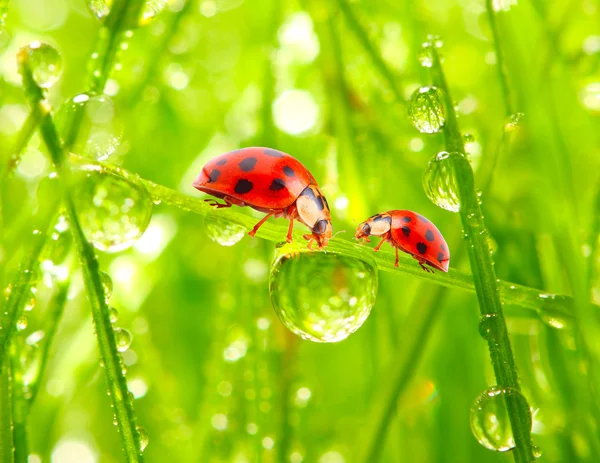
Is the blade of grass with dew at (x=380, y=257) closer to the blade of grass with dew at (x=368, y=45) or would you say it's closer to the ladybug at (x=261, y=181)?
the ladybug at (x=261, y=181)

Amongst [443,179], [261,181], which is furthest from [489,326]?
[261,181]

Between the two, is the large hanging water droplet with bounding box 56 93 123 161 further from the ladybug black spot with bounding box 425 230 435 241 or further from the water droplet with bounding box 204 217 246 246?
the ladybug black spot with bounding box 425 230 435 241

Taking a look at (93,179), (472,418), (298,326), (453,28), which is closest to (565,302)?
(472,418)

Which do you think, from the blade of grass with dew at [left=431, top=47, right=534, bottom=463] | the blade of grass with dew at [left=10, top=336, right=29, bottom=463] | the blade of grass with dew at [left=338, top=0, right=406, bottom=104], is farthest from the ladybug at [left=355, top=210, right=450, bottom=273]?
the blade of grass with dew at [left=10, top=336, right=29, bottom=463]

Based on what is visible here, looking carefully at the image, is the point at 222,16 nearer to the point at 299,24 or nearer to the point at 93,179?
the point at 299,24

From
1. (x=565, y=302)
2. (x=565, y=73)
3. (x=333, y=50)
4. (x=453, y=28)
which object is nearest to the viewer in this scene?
(x=565, y=302)

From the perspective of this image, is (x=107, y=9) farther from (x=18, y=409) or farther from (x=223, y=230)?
(x=18, y=409)

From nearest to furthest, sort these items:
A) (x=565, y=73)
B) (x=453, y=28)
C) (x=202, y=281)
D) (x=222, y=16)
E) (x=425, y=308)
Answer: (x=425, y=308) → (x=565, y=73) → (x=202, y=281) → (x=453, y=28) → (x=222, y=16)
